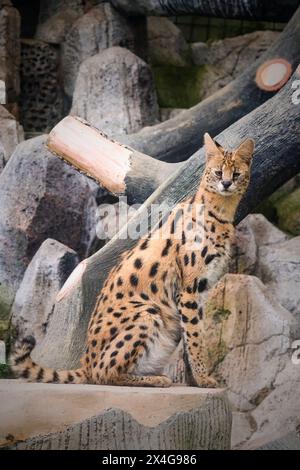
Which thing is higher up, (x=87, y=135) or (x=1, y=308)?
(x=87, y=135)

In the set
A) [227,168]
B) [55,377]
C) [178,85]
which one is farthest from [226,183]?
[178,85]

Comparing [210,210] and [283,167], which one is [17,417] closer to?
[210,210]

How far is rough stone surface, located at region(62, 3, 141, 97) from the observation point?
4.74 meters

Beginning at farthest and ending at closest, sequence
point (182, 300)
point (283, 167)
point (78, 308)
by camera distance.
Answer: point (283, 167), point (78, 308), point (182, 300)

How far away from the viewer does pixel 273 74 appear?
4.07m

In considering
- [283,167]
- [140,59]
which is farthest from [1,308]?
[140,59]

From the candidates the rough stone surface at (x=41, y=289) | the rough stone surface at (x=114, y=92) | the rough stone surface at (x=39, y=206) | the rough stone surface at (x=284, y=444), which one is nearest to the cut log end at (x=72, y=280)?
the rough stone surface at (x=41, y=289)

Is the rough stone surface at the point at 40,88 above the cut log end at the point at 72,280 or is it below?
above

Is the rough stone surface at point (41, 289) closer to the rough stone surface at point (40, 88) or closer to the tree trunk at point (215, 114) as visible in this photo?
the tree trunk at point (215, 114)

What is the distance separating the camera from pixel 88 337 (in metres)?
3.04

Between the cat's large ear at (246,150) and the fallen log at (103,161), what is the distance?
0.53 m

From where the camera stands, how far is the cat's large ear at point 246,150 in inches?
123

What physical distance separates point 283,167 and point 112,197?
0.78m
